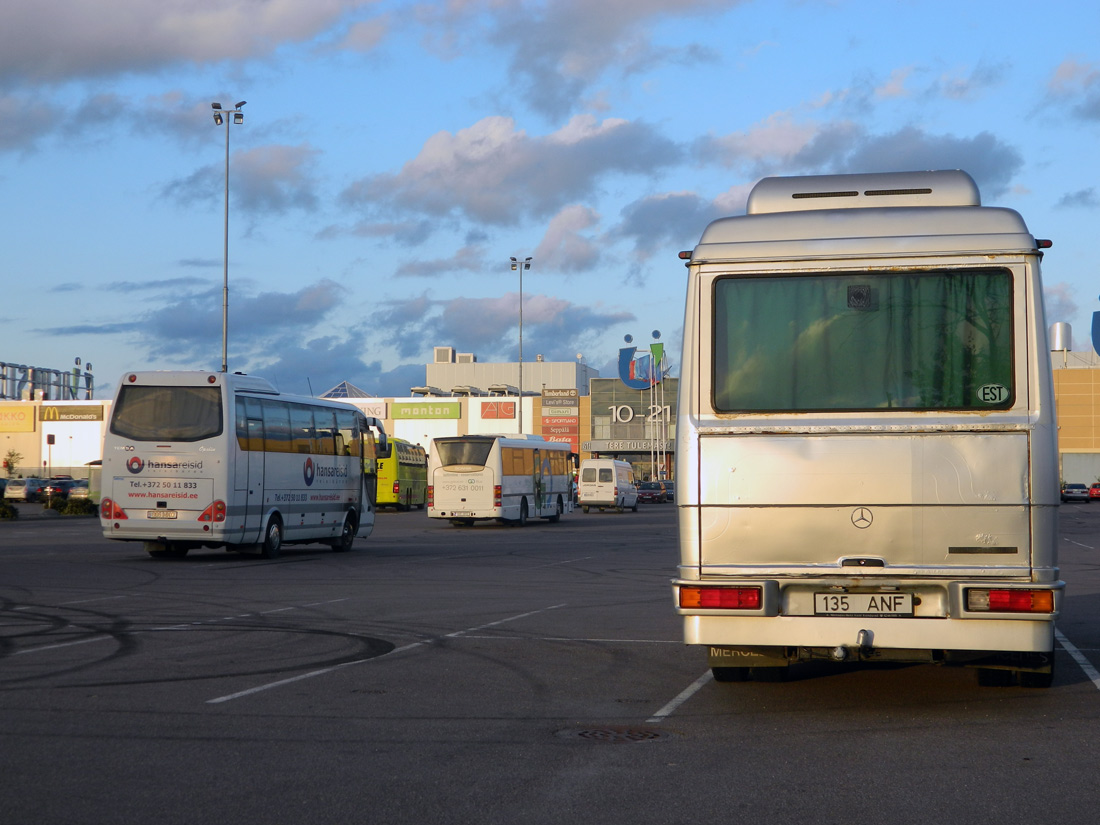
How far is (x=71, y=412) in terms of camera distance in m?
108

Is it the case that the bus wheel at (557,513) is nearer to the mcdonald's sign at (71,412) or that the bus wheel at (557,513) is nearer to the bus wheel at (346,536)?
the bus wheel at (346,536)

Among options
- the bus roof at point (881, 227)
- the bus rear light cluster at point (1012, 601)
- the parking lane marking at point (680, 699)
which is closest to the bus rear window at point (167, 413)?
the parking lane marking at point (680, 699)

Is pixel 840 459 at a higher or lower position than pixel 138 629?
higher

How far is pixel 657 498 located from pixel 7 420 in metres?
62.7

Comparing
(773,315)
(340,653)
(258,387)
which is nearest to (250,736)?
(340,653)

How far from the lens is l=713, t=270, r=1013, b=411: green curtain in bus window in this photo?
7961 millimetres

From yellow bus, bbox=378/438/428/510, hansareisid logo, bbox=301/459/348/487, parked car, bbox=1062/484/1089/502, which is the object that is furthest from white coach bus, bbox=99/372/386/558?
parked car, bbox=1062/484/1089/502

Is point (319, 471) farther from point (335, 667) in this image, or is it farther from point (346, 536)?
point (335, 667)

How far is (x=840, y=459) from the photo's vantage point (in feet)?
26.1

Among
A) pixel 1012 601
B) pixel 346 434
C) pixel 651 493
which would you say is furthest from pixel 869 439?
pixel 651 493

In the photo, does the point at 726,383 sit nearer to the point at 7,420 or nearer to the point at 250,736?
the point at 250,736

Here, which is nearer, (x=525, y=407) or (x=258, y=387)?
(x=258, y=387)

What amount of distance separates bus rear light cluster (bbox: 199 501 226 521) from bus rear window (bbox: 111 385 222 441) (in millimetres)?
1209

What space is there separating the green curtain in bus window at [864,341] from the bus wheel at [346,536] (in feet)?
65.1
